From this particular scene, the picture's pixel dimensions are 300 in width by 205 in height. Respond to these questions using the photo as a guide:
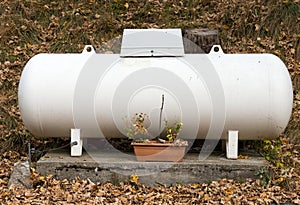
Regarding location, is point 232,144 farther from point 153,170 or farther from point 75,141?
point 75,141

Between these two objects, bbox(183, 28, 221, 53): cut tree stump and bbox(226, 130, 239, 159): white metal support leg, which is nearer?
bbox(226, 130, 239, 159): white metal support leg

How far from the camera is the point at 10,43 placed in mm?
9430

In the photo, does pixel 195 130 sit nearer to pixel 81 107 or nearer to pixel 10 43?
pixel 81 107

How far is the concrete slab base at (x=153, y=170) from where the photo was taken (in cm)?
591

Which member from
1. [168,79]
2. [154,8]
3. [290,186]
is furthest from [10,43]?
[290,186]

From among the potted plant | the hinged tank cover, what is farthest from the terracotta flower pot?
the hinged tank cover

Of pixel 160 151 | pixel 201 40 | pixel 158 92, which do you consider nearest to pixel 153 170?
pixel 160 151

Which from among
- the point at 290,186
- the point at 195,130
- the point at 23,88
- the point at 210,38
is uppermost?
the point at 210,38

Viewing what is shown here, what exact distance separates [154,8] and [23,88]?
445 cm

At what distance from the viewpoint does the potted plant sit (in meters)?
5.97

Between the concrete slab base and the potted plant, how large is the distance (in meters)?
0.08

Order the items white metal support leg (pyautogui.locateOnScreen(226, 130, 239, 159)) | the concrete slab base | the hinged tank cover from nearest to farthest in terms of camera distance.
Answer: the concrete slab base < white metal support leg (pyautogui.locateOnScreen(226, 130, 239, 159)) < the hinged tank cover

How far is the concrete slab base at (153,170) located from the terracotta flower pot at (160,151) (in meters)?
0.07

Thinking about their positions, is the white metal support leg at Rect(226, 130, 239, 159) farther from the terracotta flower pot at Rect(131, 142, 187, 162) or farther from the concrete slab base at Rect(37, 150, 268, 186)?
the terracotta flower pot at Rect(131, 142, 187, 162)
